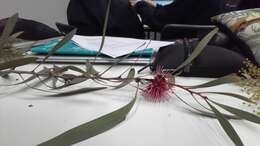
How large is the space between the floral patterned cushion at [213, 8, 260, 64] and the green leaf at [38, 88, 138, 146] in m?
0.39

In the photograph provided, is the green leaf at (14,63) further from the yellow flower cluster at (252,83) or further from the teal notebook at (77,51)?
the yellow flower cluster at (252,83)

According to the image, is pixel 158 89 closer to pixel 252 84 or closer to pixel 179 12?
pixel 252 84

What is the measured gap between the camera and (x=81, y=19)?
180 centimetres

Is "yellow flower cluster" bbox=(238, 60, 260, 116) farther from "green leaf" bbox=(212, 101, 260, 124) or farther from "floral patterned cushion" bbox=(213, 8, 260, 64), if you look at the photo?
"floral patterned cushion" bbox=(213, 8, 260, 64)

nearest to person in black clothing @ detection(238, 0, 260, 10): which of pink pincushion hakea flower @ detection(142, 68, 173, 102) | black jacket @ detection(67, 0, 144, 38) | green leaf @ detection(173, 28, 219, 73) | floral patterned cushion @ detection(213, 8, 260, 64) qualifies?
black jacket @ detection(67, 0, 144, 38)

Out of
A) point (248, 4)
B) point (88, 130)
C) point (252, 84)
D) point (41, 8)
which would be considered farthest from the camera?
point (41, 8)

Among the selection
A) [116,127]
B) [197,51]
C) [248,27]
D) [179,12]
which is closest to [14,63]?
[116,127]

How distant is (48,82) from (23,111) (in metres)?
0.12

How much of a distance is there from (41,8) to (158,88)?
8.41ft

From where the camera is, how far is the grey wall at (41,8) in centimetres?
283

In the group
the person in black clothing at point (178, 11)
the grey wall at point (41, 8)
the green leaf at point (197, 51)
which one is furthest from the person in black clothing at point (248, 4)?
the grey wall at point (41, 8)

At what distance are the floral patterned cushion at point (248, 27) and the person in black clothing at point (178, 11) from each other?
1.04m

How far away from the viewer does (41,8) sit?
2.86m

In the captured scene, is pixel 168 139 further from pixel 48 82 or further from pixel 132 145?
pixel 48 82
